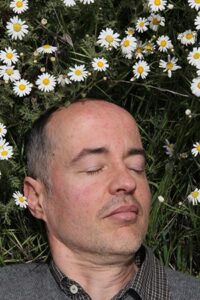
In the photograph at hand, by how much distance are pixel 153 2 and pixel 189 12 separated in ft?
0.75

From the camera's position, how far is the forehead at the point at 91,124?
2.56m

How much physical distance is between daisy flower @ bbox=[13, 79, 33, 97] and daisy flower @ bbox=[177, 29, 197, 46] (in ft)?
2.60

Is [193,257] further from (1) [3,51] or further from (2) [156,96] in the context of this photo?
(1) [3,51]

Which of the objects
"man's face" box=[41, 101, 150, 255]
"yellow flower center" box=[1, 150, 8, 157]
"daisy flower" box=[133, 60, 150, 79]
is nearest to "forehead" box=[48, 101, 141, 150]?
"man's face" box=[41, 101, 150, 255]

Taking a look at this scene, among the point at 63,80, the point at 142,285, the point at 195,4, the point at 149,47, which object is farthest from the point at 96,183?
the point at 195,4

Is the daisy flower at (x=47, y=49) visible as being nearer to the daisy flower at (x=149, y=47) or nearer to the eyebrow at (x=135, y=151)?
the daisy flower at (x=149, y=47)

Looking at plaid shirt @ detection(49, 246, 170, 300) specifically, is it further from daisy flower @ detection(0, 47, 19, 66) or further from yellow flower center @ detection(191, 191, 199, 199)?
daisy flower @ detection(0, 47, 19, 66)

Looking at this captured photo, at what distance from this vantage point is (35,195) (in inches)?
108

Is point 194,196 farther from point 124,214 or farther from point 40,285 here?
point 40,285

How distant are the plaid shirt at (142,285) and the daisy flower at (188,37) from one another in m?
1.06

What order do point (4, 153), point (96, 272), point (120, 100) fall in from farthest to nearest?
point (120, 100) < point (4, 153) < point (96, 272)

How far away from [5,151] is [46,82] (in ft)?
1.35

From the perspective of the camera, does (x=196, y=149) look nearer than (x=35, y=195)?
No

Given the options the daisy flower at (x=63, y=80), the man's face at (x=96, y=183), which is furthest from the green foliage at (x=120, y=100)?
the man's face at (x=96, y=183)
